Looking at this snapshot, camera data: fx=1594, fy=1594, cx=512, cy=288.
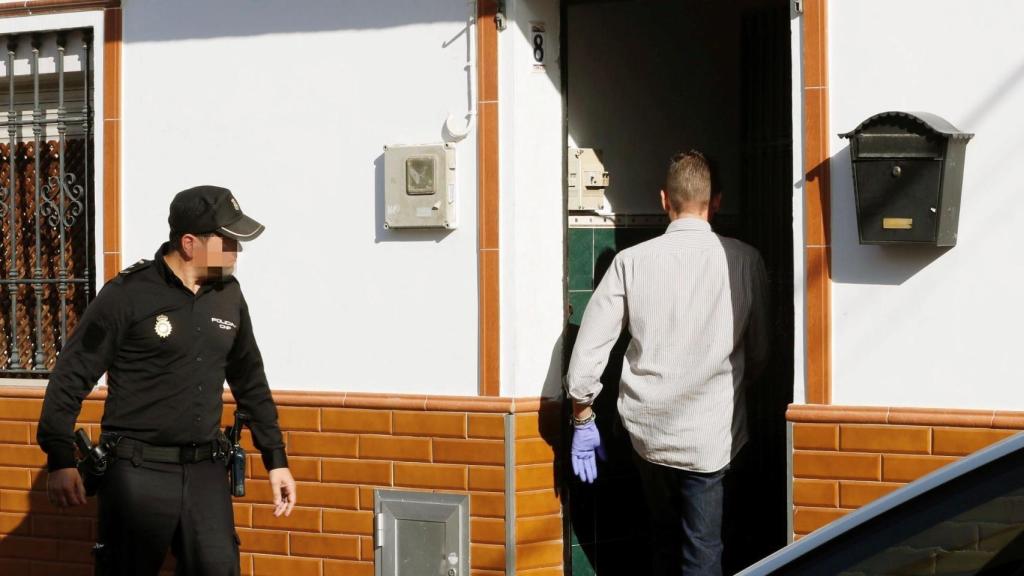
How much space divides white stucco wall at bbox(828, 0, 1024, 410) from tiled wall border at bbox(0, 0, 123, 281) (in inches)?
130

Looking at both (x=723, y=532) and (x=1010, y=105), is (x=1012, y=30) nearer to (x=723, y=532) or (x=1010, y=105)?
(x=1010, y=105)

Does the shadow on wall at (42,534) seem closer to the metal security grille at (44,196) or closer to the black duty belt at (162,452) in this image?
the metal security grille at (44,196)

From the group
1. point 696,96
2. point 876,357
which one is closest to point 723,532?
point 876,357

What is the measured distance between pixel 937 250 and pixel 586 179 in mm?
1771

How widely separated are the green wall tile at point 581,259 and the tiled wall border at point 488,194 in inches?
18.2

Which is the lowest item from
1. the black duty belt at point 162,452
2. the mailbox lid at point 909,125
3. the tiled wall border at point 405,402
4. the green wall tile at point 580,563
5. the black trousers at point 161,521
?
the green wall tile at point 580,563

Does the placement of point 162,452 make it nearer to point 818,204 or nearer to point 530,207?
point 530,207

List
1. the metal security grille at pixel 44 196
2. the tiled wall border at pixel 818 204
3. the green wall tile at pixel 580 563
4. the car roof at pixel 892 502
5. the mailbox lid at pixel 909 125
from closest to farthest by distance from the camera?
the car roof at pixel 892 502 → the mailbox lid at pixel 909 125 → the tiled wall border at pixel 818 204 → the green wall tile at pixel 580 563 → the metal security grille at pixel 44 196

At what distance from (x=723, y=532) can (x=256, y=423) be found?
201 cm

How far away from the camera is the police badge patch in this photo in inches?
222

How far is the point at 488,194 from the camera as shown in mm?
6516

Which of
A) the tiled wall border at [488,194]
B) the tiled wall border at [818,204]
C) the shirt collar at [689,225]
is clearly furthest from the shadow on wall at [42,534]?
the tiled wall border at [818,204]

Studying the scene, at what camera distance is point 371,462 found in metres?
6.73

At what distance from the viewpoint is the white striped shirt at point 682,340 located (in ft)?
19.6
